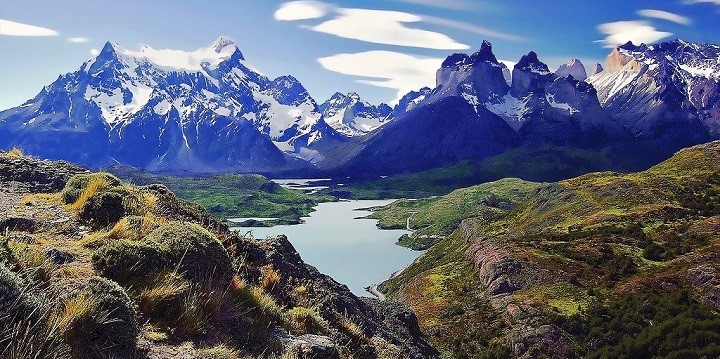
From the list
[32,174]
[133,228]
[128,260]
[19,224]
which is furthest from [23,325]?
[32,174]

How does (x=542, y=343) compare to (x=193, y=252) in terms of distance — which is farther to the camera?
(x=542, y=343)

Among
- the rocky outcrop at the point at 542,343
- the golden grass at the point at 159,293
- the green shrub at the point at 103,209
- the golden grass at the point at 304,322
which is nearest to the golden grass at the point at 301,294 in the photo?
the golden grass at the point at 304,322

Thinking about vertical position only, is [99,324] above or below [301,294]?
above

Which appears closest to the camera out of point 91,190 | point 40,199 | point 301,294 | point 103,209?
point 103,209

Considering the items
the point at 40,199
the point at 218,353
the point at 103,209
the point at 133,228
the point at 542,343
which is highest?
the point at 40,199

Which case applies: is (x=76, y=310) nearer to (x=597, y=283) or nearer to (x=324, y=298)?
(x=324, y=298)

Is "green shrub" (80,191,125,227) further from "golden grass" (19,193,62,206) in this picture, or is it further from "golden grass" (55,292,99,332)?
"golden grass" (55,292,99,332)
